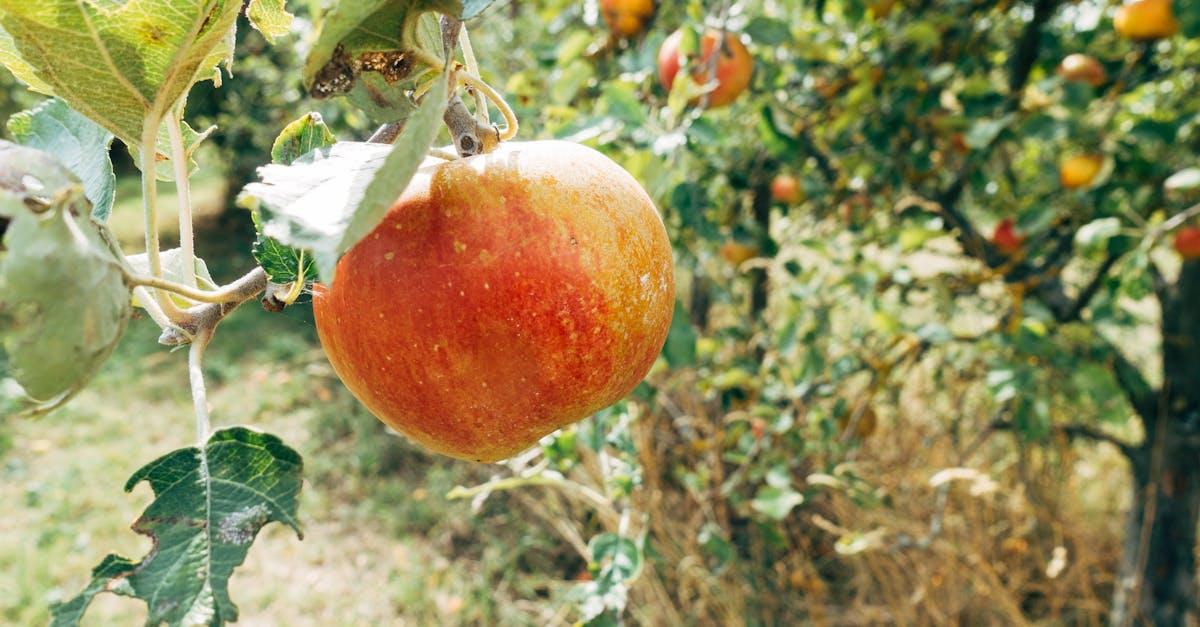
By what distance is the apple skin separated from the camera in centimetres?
44

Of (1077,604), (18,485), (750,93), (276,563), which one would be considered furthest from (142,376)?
(1077,604)

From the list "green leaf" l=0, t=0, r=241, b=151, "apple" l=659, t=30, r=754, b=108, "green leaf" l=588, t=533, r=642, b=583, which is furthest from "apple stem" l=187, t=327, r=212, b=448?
"apple" l=659, t=30, r=754, b=108

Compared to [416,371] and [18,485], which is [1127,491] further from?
[18,485]

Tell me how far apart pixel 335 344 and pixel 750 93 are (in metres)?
1.34

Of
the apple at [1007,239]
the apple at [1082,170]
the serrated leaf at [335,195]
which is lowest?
the apple at [1007,239]

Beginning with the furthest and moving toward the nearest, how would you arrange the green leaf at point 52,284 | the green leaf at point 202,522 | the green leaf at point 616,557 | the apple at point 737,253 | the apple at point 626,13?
the apple at point 737,253 < the apple at point 626,13 < the green leaf at point 616,557 < the green leaf at point 202,522 < the green leaf at point 52,284

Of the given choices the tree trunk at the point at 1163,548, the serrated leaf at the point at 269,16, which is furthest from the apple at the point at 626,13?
the tree trunk at the point at 1163,548

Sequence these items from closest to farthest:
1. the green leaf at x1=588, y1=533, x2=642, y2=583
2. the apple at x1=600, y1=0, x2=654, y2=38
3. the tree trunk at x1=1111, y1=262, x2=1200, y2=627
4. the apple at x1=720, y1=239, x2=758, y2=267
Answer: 1. the green leaf at x1=588, y1=533, x2=642, y2=583
2. the apple at x1=600, y1=0, x2=654, y2=38
3. the tree trunk at x1=1111, y1=262, x2=1200, y2=627
4. the apple at x1=720, y1=239, x2=758, y2=267

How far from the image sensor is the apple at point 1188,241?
51.5 inches

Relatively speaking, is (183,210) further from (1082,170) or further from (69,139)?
(1082,170)

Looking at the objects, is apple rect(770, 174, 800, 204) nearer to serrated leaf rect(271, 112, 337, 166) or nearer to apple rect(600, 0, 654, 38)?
apple rect(600, 0, 654, 38)

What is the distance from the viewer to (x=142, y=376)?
401 centimetres

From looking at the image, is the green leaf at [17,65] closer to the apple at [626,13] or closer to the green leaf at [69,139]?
the green leaf at [69,139]

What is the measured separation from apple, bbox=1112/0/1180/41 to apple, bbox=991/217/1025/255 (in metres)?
0.43
